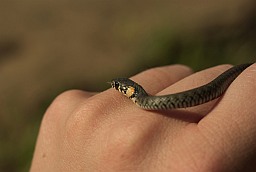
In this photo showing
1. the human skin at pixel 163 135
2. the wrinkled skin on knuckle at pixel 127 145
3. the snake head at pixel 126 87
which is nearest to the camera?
the human skin at pixel 163 135

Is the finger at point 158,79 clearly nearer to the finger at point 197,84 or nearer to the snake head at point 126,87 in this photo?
the snake head at point 126,87

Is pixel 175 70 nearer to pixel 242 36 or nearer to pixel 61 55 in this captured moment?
pixel 242 36

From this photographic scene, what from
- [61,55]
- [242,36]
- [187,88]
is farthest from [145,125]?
[61,55]

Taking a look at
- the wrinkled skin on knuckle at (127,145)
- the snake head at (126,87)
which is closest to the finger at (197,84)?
the snake head at (126,87)

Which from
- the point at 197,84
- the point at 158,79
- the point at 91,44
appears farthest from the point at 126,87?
the point at 91,44

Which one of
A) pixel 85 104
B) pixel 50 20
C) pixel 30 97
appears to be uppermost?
pixel 85 104

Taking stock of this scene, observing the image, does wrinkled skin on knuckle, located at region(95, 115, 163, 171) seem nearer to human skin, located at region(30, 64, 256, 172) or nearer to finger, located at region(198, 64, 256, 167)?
human skin, located at region(30, 64, 256, 172)
